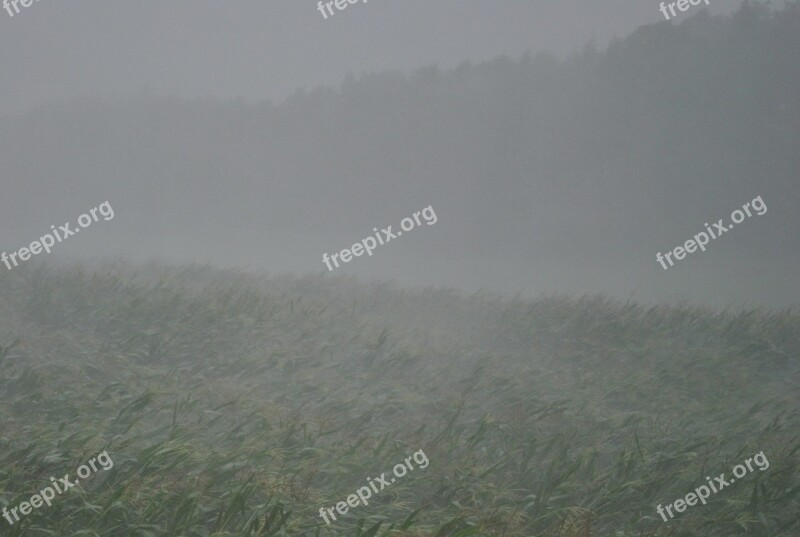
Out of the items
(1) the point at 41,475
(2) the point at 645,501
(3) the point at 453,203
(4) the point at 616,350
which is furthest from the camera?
(3) the point at 453,203

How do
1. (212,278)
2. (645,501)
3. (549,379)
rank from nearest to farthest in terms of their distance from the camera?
1. (645,501)
2. (549,379)
3. (212,278)

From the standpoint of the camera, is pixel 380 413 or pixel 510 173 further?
pixel 510 173

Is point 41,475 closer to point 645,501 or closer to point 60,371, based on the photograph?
point 60,371

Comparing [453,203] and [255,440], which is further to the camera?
[453,203]

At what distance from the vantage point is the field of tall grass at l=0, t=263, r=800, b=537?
16.3ft

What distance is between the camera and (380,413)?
7645 mm

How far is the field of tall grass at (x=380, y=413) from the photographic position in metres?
4.96

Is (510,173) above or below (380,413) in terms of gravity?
above

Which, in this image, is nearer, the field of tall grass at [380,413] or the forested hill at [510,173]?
the field of tall grass at [380,413]

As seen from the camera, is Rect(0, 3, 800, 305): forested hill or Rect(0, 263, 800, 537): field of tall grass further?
Rect(0, 3, 800, 305): forested hill

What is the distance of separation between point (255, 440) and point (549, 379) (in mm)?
5059

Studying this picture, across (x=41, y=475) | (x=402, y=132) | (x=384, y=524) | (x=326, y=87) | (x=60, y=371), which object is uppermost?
(x=326, y=87)

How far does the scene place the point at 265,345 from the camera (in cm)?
964

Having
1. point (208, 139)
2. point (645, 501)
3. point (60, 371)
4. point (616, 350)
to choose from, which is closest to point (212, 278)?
point (60, 371)
